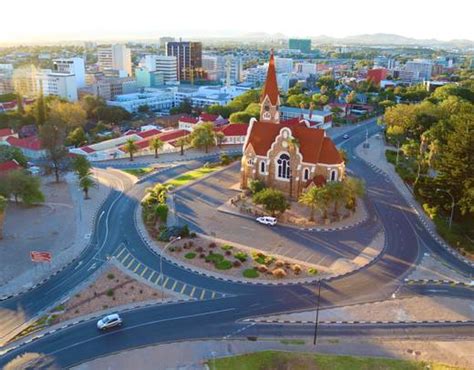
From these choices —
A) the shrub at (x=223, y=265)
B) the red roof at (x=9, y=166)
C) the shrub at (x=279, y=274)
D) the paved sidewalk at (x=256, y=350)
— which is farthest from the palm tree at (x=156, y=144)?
the paved sidewalk at (x=256, y=350)

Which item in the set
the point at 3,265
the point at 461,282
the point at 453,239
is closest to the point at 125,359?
the point at 3,265

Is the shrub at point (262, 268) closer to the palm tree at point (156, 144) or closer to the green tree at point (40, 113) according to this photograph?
the palm tree at point (156, 144)

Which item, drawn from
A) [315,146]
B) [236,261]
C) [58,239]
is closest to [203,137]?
[315,146]

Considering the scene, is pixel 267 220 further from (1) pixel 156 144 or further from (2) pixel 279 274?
(1) pixel 156 144

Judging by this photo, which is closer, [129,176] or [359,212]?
[359,212]

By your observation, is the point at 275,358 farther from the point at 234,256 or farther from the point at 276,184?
the point at 276,184

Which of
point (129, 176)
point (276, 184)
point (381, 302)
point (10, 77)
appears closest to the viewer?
point (381, 302)
